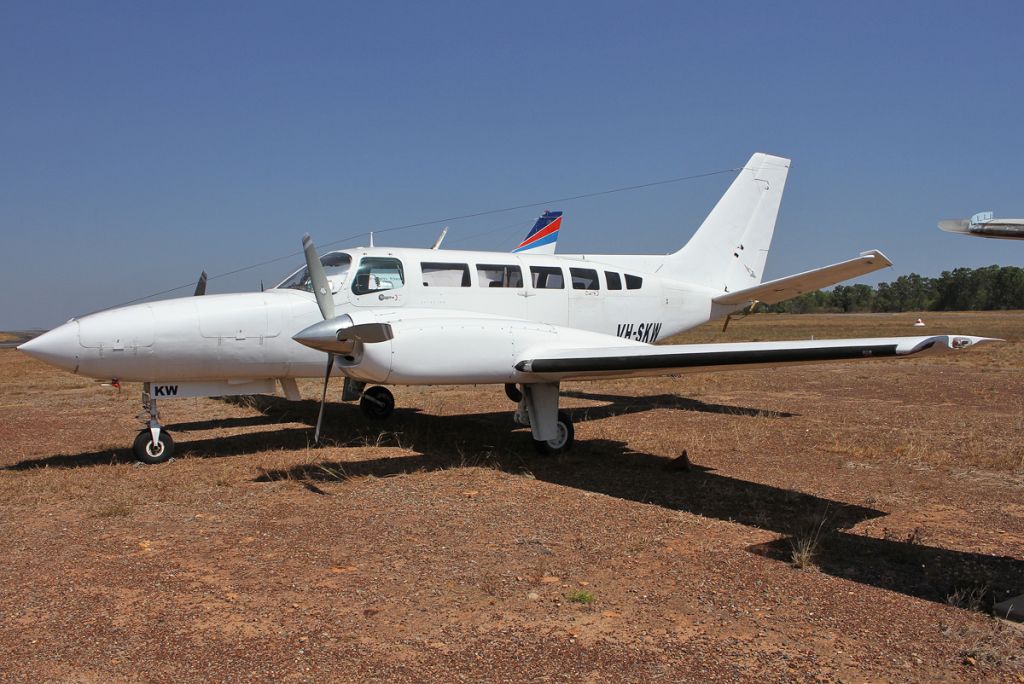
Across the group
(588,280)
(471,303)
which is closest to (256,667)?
(471,303)

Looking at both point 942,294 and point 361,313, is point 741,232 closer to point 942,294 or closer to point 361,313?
point 361,313

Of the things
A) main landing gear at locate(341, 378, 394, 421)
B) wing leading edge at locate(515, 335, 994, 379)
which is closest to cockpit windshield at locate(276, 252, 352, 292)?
wing leading edge at locate(515, 335, 994, 379)

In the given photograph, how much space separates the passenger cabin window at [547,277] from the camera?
11906 millimetres

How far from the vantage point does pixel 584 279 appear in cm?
1257

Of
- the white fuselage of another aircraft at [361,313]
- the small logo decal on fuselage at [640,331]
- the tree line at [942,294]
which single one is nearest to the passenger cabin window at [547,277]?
the white fuselage of another aircraft at [361,313]

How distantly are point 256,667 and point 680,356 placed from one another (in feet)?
19.0

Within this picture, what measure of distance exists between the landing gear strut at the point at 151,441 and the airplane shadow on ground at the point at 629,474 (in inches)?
22.7

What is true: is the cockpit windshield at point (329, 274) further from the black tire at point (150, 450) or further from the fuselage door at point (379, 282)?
the black tire at point (150, 450)

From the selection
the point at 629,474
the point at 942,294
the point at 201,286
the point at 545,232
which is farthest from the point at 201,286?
the point at 942,294

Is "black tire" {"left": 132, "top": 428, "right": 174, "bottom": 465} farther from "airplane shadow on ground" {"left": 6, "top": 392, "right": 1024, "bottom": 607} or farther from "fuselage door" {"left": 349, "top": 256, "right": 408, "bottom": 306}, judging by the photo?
"fuselage door" {"left": 349, "top": 256, "right": 408, "bottom": 306}

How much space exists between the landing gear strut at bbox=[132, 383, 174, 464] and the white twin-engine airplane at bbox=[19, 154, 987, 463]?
0.05ft

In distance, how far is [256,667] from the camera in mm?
4188

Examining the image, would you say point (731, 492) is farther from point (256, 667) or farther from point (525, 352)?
point (256, 667)

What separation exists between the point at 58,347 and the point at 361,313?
141 inches
